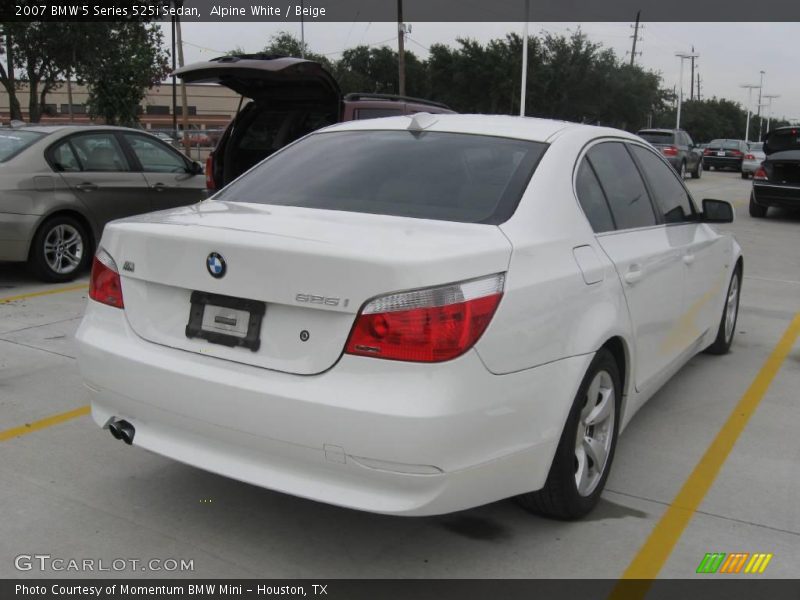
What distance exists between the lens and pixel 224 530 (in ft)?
10.8

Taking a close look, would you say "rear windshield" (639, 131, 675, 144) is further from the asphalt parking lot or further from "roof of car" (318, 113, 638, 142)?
"roof of car" (318, 113, 638, 142)

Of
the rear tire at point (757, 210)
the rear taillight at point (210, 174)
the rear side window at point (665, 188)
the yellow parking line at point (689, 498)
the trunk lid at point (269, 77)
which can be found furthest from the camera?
the rear tire at point (757, 210)

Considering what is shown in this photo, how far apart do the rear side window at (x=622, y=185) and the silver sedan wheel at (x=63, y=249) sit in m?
5.73

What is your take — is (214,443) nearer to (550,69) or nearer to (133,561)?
(133,561)

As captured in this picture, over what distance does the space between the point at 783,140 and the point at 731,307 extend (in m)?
11.6

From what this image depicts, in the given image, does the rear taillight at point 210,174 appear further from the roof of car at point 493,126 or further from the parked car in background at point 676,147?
the parked car in background at point 676,147

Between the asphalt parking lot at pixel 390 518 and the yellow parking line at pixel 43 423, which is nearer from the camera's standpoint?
the asphalt parking lot at pixel 390 518

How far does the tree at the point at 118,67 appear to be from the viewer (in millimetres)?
25516

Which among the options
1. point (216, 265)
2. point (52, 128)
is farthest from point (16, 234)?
point (216, 265)

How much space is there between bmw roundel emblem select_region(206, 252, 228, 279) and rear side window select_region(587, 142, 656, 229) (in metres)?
1.79

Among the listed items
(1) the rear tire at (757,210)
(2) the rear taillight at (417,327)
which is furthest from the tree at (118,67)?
(2) the rear taillight at (417,327)

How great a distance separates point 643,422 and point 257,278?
273 cm

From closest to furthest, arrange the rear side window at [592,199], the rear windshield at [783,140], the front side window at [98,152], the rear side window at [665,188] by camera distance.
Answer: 1. the rear side window at [592,199]
2. the rear side window at [665,188]
3. the front side window at [98,152]
4. the rear windshield at [783,140]

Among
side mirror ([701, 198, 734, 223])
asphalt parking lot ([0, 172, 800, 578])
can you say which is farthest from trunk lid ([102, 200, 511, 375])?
side mirror ([701, 198, 734, 223])
